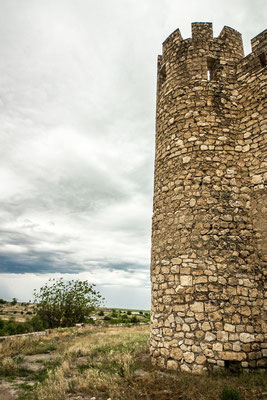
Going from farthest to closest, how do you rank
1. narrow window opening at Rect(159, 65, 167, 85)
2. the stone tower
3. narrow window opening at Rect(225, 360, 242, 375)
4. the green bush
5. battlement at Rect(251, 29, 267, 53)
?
narrow window opening at Rect(159, 65, 167, 85), battlement at Rect(251, 29, 267, 53), the stone tower, narrow window opening at Rect(225, 360, 242, 375), the green bush

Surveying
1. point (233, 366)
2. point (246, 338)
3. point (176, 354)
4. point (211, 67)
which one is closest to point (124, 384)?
point (176, 354)

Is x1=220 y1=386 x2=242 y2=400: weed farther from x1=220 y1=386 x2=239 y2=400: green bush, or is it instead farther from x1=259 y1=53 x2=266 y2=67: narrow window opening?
x1=259 y1=53 x2=266 y2=67: narrow window opening

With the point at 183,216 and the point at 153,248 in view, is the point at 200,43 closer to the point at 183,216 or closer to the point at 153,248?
the point at 183,216

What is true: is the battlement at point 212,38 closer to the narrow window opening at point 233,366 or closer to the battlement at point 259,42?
the battlement at point 259,42

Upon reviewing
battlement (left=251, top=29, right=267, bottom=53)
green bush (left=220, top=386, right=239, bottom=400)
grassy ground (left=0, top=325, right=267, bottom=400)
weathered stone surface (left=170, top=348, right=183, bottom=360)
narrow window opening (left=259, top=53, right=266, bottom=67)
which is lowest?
grassy ground (left=0, top=325, right=267, bottom=400)

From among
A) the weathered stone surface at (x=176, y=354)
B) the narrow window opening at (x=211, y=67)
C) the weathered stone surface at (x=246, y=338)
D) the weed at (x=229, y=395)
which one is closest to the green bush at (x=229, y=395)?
the weed at (x=229, y=395)

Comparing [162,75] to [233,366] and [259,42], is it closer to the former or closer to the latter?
[259,42]

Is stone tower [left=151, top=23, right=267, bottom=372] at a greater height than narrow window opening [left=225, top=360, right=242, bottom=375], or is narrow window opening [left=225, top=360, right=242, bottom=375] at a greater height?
stone tower [left=151, top=23, right=267, bottom=372]

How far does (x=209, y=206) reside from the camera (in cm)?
→ 648

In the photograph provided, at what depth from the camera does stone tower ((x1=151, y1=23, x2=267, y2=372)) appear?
5578 millimetres

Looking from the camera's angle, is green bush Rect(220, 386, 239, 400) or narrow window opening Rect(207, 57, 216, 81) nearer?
green bush Rect(220, 386, 239, 400)

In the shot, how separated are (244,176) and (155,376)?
523 centimetres

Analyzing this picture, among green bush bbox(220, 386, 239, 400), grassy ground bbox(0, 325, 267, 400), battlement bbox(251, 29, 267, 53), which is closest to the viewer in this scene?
green bush bbox(220, 386, 239, 400)

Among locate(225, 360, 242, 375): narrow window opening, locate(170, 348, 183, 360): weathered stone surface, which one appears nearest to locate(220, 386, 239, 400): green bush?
locate(225, 360, 242, 375): narrow window opening
